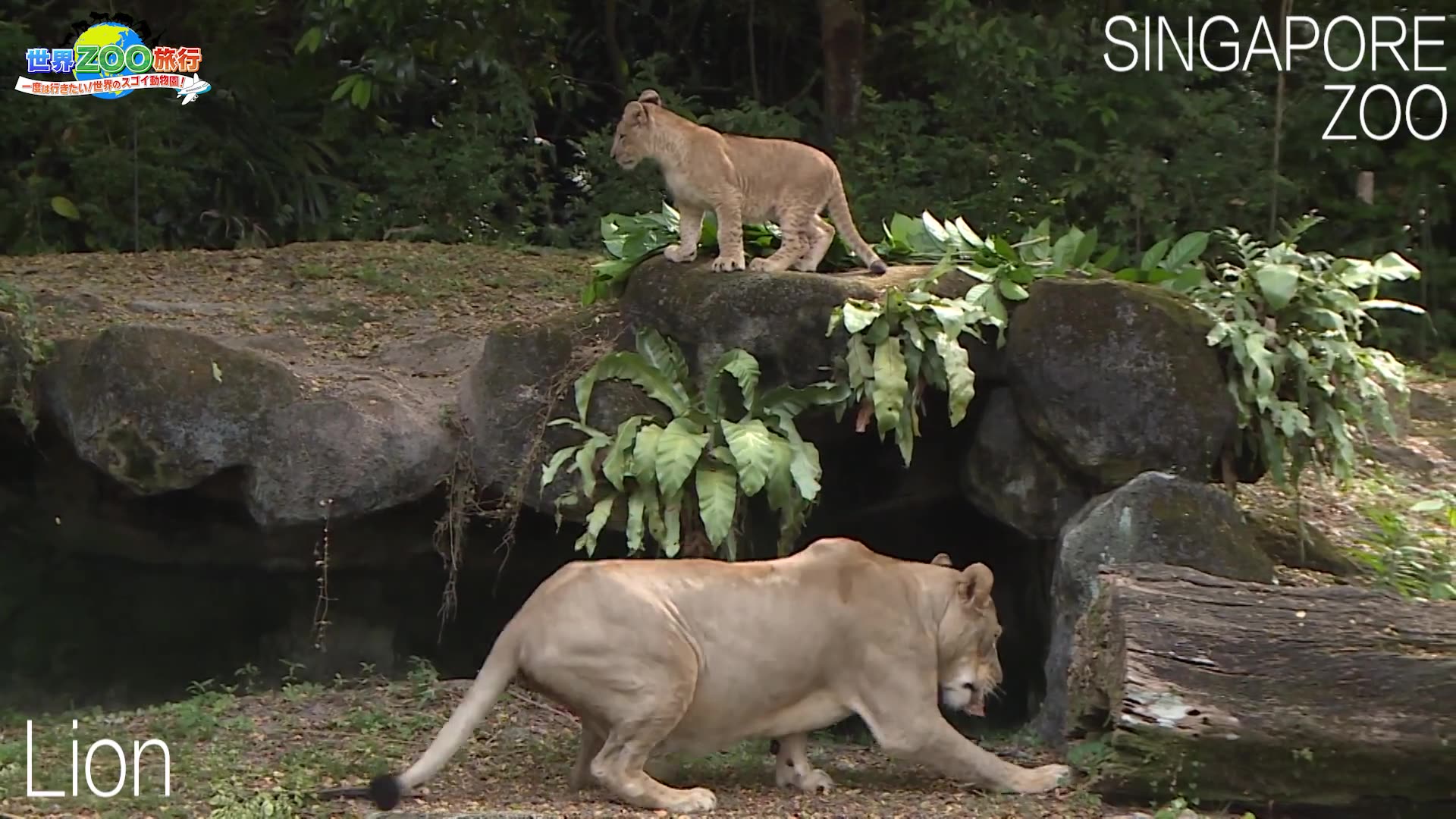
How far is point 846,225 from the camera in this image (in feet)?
27.5

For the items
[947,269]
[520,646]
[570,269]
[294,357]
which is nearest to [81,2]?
[570,269]

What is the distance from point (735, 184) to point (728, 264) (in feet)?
1.35

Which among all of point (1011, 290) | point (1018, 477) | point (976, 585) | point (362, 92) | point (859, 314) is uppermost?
point (362, 92)

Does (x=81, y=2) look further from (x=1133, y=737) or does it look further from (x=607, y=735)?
(x=1133, y=737)

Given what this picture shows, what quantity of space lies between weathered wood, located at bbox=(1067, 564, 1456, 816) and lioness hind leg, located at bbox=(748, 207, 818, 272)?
2.79 m

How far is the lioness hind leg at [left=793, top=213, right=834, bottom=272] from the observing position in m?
8.17

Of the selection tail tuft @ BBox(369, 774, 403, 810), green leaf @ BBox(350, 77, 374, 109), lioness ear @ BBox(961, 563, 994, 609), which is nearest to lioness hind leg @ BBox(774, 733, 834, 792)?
lioness ear @ BBox(961, 563, 994, 609)

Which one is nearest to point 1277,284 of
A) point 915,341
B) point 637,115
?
point 915,341

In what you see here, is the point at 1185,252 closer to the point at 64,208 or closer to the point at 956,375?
the point at 956,375

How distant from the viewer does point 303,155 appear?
1447 cm

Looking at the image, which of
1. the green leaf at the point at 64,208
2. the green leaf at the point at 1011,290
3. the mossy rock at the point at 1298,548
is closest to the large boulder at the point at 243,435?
the green leaf at the point at 1011,290

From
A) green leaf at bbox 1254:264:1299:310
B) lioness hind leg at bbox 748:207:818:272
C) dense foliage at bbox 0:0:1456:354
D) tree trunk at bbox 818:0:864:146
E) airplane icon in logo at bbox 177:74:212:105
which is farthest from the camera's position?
tree trunk at bbox 818:0:864:146

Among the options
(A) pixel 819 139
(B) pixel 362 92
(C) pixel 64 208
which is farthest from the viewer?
(A) pixel 819 139

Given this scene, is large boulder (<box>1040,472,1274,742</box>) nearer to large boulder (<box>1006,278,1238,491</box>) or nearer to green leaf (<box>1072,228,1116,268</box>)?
large boulder (<box>1006,278,1238,491</box>)
